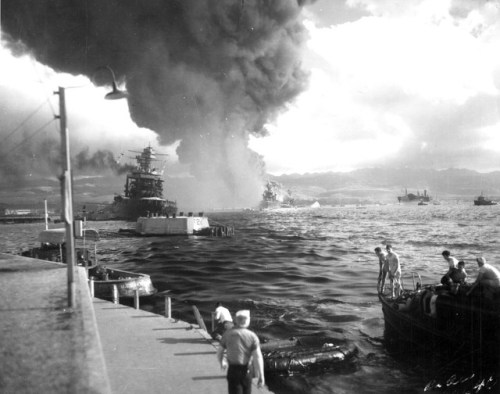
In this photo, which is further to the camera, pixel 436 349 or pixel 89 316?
pixel 436 349

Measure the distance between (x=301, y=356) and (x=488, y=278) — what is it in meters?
6.35

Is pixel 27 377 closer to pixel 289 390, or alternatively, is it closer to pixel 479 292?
pixel 289 390

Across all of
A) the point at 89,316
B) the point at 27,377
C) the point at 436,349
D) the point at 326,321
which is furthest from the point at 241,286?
the point at 27,377

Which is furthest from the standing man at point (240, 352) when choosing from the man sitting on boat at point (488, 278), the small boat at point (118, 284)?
the small boat at point (118, 284)

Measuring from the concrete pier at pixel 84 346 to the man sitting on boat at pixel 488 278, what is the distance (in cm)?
710

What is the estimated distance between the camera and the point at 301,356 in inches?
528

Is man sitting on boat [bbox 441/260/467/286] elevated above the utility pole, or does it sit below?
below

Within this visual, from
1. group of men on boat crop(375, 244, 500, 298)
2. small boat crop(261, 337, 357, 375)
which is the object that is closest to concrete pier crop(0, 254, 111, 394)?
small boat crop(261, 337, 357, 375)

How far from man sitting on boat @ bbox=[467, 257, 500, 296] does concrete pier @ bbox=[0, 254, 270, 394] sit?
7102 millimetres

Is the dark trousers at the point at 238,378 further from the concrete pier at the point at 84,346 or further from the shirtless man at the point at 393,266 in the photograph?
the shirtless man at the point at 393,266

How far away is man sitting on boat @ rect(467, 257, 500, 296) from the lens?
1129 centimetres

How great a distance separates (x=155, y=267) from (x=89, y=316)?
3319 cm

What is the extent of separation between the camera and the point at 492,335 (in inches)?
458

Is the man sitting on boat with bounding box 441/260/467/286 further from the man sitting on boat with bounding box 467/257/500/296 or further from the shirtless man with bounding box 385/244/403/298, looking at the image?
the shirtless man with bounding box 385/244/403/298
